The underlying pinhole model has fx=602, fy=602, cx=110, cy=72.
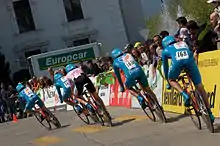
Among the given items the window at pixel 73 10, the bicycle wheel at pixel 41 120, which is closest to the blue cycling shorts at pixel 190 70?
the bicycle wheel at pixel 41 120

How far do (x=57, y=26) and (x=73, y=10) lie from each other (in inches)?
72.0

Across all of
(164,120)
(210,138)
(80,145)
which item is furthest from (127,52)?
(210,138)

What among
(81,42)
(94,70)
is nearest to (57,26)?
(81,42)

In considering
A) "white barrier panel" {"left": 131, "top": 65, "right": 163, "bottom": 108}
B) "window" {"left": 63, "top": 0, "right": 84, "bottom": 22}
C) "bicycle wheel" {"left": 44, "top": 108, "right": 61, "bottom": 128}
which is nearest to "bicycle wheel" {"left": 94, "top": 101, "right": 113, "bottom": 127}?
"white barrier panel" {"left": 131, "top": 65, "right": 163, "bottom": 108}

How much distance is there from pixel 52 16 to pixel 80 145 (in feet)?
120

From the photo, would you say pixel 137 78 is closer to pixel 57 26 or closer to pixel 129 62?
pixel 129 62

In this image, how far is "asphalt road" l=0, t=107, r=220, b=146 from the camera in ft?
36.0

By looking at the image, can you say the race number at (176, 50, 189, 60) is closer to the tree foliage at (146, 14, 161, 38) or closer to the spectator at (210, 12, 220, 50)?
the spectator at (210, 12, 220, 50)

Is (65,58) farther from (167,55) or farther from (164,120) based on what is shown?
(167,55)

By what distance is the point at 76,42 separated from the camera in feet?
159

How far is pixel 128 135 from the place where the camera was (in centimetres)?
1295

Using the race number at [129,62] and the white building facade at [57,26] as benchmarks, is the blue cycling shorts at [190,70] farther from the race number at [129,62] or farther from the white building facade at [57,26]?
the white building facade at [57,26]

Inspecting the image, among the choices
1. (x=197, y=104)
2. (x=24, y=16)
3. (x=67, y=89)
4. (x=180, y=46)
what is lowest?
(x=67, y=89)

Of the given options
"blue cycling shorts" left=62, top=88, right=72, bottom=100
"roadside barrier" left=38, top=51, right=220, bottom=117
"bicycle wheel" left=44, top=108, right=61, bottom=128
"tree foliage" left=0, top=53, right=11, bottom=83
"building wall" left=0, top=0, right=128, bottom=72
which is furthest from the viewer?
"building wall" left=0, top=0, right=128, bottom=72
